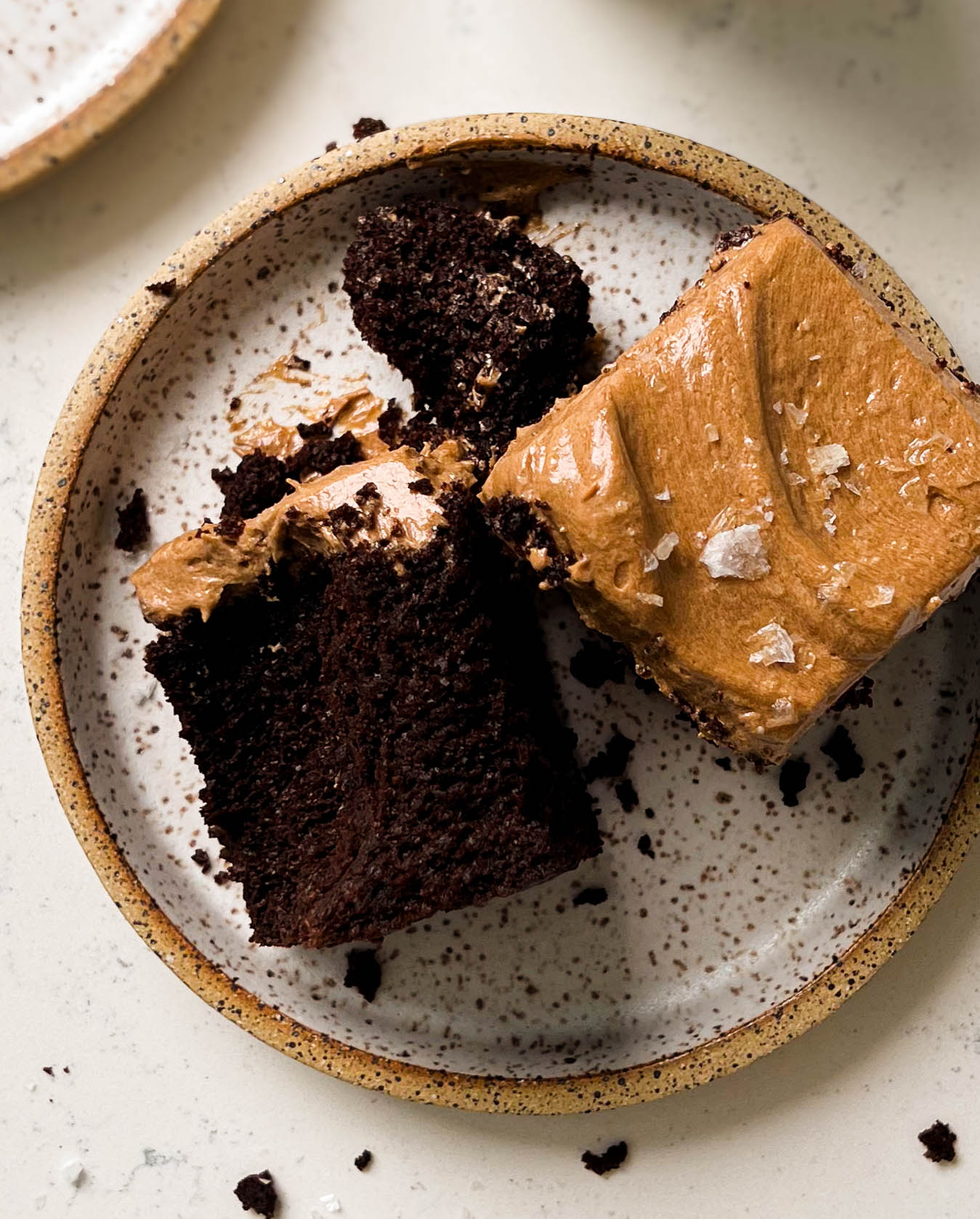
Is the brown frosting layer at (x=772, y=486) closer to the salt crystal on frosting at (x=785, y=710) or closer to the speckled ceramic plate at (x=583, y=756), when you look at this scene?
the salt crystal on frosting at (x=785, y=710)

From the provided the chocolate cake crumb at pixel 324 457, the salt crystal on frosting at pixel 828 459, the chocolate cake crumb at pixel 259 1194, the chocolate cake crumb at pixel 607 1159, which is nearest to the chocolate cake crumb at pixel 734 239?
the salt crystal on frosting at pixel 828 459

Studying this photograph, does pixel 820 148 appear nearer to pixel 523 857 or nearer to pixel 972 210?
pixel 972 210

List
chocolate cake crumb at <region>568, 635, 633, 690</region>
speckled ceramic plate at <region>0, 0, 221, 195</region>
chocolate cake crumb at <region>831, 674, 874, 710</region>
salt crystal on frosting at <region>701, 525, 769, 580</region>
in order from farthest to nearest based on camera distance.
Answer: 1. speckled ceramic plate at <region>0, 0, 221, 195</region>
2. chocolate cake crumb at <region>568, 635, 633, 690</region>
3. chocolate cake crumb at <region>831, 674, 874, 710</region>
4. salt crystal on frosting at <region>701, 525, 769, 580</region>

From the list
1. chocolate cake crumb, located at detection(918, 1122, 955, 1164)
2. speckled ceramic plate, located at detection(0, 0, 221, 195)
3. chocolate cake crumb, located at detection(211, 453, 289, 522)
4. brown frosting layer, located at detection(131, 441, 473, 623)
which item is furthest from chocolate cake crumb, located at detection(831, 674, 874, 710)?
speckled ceramic plate, located at detection(0, 0, 221, 195)

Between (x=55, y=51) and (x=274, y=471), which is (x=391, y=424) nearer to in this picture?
(x=274, y=471)

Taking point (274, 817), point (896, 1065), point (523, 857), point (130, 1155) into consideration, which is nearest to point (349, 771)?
point (274, 817)

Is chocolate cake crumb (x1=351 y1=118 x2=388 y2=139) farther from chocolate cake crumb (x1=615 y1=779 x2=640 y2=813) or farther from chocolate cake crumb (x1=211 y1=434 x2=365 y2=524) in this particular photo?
chocolate cake crumb (x1=615 y1=779 x2=640 y2=813)

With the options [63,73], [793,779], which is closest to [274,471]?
[63,73]
